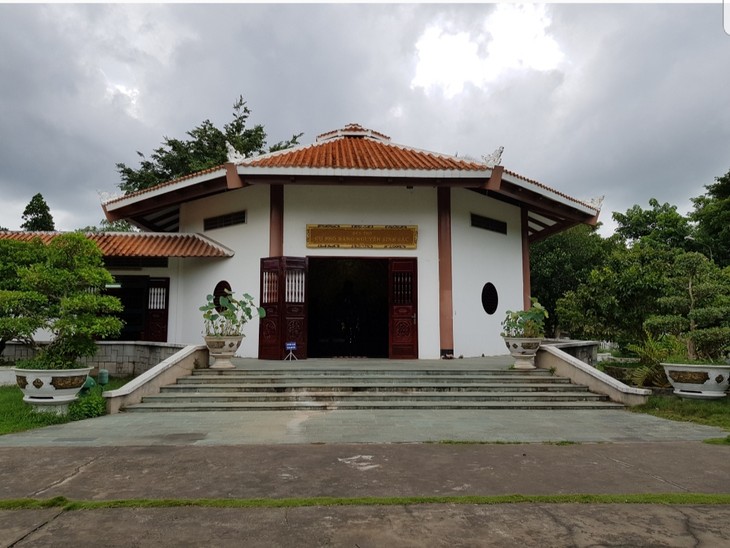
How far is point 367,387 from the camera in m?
7.96

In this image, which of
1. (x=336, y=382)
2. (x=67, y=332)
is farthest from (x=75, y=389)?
(x=336, y=382)

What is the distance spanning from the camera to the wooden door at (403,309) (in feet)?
37.8

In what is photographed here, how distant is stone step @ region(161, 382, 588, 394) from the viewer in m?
7.90

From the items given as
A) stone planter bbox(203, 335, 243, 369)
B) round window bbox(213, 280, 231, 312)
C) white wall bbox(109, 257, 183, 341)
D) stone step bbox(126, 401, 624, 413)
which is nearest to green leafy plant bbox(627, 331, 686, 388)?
stone step bbox(126, 401, 624, 413)

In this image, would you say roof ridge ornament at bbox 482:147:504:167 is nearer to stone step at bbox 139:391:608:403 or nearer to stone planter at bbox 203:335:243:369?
stone step at bbox 139:391:608:403

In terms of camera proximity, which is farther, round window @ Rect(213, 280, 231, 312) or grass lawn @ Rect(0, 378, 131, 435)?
round window @ Rect(213, 280, 231, 312)

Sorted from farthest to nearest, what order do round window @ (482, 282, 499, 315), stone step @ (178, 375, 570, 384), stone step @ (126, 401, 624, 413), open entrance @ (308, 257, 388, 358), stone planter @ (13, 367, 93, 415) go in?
1. open entrance @ (308, 257, 388, 358)
2. round window @ (482, 282, 499, 315)
3. stone step @ (178, 375, 570, 384)
4. stone step @ (126, 401, 624, 413)
5. stone planter @ (13, 367, 93, 415)

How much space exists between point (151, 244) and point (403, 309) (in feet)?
Answer: 22.4

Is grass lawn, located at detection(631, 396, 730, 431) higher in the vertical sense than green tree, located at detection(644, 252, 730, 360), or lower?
lower

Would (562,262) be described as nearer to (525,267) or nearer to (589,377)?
(525,267)

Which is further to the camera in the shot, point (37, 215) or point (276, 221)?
point (37, 215)

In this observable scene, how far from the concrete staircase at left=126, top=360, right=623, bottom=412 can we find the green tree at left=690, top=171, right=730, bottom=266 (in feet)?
62.9

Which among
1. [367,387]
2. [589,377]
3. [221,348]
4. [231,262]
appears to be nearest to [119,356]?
[231,262]

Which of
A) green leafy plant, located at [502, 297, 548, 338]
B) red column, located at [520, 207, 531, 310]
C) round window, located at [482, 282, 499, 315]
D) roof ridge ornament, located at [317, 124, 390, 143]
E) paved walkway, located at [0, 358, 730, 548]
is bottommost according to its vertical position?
paved walkway, located at [0, 358, 730, 548]
